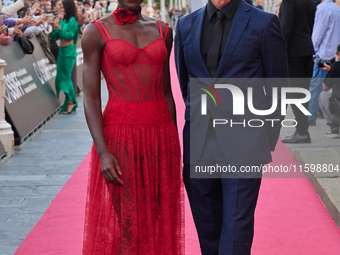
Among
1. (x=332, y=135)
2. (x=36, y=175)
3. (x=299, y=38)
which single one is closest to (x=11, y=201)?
(x=36, y=175)

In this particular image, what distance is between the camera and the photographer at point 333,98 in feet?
25.5

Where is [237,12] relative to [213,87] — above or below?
above

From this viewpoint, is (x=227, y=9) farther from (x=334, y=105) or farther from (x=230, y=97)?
(x=334, y=105)

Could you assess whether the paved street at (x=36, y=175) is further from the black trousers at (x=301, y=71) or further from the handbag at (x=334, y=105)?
the handbag at (x=334, y=105)

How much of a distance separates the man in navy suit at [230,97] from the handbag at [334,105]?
5.14 metres

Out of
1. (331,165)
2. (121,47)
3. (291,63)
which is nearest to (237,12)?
(121,47)

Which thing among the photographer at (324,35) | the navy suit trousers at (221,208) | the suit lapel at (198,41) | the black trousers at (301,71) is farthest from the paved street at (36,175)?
the photographer at (324,35)

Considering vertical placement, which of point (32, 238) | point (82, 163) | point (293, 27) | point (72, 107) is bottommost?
point (72, 107)

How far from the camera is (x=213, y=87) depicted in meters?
3.06

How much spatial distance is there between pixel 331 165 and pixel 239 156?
353 cm

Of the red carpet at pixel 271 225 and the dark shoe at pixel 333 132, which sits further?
the dark shoe at pixel 333 132

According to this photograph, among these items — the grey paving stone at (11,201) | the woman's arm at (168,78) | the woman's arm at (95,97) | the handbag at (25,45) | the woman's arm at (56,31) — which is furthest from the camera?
the woman's arm at (56,31)

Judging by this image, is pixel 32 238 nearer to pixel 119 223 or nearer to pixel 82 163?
pixel 119 223

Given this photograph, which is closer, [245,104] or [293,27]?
[245,104]
